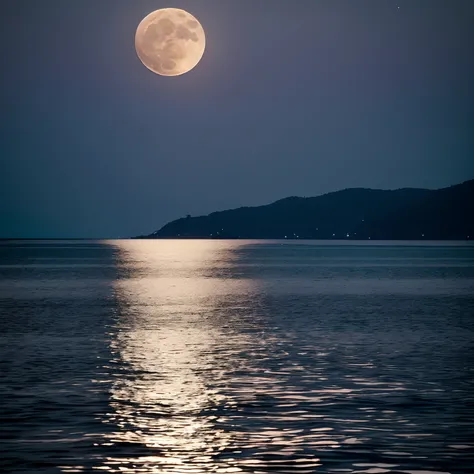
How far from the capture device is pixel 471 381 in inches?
1134

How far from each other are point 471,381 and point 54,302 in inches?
1751

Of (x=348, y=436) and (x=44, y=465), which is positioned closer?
(x=44, y=465)

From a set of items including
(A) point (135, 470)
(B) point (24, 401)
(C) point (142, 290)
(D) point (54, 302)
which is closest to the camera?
(A) point (135, 470)

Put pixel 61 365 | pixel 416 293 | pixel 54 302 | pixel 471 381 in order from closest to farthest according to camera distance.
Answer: pixel 471 381, pixel 61 365, pixel 54 302, pixel 416 293

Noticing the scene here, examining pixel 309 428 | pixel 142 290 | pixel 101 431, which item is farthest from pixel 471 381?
pixel 142 290

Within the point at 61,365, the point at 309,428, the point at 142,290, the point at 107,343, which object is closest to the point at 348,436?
the point at 309,428

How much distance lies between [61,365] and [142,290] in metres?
55.1

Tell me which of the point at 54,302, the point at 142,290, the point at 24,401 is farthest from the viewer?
the point at 142,290

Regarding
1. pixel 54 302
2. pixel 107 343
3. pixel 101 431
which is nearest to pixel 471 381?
pixel 101 431

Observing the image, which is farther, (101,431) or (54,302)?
(54,302)

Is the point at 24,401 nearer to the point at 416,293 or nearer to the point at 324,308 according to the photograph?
the point at 324,308

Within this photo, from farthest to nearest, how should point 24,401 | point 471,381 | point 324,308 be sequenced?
point 324,308, point 471,381, point 24,401

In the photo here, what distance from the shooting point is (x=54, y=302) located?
69.1 metres

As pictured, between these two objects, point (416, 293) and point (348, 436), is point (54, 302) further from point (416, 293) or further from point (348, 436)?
point (348, 436)
